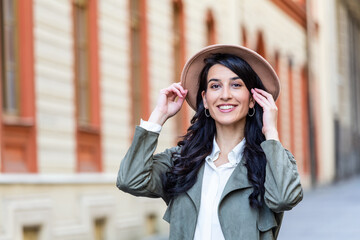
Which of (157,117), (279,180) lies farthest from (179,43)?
(279,180)

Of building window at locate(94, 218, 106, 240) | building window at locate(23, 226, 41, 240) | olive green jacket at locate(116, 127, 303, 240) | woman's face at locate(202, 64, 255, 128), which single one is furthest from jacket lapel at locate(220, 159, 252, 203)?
building window at locate(94, 218, 106, 240)

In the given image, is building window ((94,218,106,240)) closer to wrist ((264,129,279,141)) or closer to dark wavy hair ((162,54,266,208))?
dark wavy hair ((162,54,266,208))

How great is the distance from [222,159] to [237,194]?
223mm

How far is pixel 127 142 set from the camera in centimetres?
1498

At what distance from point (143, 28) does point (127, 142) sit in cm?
188

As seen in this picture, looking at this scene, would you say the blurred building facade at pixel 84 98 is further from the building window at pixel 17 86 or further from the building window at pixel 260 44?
the building window at pixel 260 44

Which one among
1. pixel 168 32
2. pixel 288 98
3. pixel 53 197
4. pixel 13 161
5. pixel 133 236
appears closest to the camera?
pixel 13 161

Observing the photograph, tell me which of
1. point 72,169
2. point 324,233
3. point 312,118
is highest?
point 312,118

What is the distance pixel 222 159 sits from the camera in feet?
15.0

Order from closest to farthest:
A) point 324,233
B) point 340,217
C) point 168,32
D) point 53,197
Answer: point 53,197 → point 324,233 → point 168,32 → point 340,217

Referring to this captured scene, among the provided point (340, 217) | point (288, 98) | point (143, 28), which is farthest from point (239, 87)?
point (288, 98)

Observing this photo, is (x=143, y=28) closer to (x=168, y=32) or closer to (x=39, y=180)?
(x=168, y=32)

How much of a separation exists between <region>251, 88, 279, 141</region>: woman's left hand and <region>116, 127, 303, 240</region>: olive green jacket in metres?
0.10

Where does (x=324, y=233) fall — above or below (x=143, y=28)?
below
